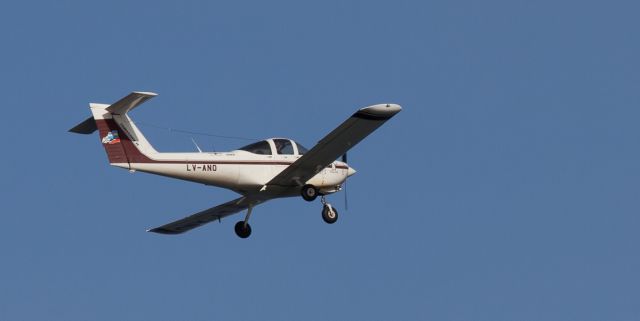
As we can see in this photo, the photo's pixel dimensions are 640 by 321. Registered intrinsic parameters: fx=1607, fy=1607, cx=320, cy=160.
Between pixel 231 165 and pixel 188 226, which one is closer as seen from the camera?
pixel 231 165

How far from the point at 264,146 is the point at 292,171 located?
100cm

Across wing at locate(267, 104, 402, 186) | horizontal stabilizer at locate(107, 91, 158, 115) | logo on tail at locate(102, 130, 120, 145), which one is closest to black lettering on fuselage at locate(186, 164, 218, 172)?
wing at locate(267, 104, 402, 186)

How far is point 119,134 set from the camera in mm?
39562

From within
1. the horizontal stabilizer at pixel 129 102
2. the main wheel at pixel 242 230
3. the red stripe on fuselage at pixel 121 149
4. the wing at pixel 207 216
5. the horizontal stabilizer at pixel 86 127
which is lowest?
the main wheel at pixel 242 230

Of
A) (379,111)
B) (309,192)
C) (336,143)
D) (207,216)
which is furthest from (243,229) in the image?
(379,111)

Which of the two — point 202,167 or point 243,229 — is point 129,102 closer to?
point 202,167

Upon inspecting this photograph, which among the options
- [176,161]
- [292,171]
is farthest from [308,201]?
[176,161]

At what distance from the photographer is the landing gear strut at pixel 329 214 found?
41969 mm

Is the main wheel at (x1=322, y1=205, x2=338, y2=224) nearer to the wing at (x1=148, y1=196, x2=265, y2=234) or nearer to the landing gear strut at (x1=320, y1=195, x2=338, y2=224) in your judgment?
the landing gear strut at (x1=320, y1=195, x2=338, y2=224)

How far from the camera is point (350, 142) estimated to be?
40688 mm

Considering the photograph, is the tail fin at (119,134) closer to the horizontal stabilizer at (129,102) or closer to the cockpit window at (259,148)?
the horizontal stabilizer at (129,102)

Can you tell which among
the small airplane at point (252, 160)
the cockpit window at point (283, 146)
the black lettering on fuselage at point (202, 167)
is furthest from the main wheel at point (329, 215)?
the black lettering on fuselage at point (202, 167)

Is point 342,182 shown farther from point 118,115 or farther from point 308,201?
point 118,115

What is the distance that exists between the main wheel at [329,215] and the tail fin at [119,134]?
5.10 meters
